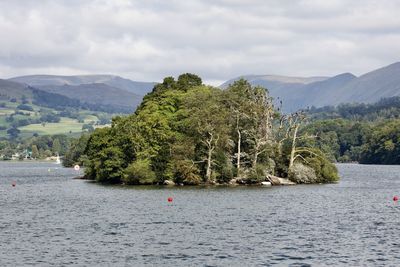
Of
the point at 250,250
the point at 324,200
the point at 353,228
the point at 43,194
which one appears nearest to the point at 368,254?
the point at 250,250

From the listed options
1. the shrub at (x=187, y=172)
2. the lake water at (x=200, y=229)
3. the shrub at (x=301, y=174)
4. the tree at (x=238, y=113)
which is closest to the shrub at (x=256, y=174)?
the tree at (x=238, y=113)

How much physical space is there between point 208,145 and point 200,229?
6202 cm

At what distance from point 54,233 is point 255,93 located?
8749 centimetres

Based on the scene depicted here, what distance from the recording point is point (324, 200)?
98.1 meters

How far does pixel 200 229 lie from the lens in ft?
217

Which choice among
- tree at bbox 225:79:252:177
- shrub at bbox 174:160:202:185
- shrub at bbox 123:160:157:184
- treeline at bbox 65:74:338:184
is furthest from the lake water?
tree at bbox 225:79:252:177

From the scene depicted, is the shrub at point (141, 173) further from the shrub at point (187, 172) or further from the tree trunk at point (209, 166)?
the tree trunk at point (209, 166)

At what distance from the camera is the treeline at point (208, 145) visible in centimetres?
12788

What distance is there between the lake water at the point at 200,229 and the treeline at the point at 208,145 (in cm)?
1932

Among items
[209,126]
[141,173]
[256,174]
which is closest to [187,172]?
[209,126]

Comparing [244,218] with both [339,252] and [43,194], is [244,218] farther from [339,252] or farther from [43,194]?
[43,194]

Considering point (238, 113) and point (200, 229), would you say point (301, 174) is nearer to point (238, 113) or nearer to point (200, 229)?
point (238, 113)

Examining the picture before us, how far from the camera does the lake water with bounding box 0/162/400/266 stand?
5100 centimetres

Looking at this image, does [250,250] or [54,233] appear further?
[54,233]
